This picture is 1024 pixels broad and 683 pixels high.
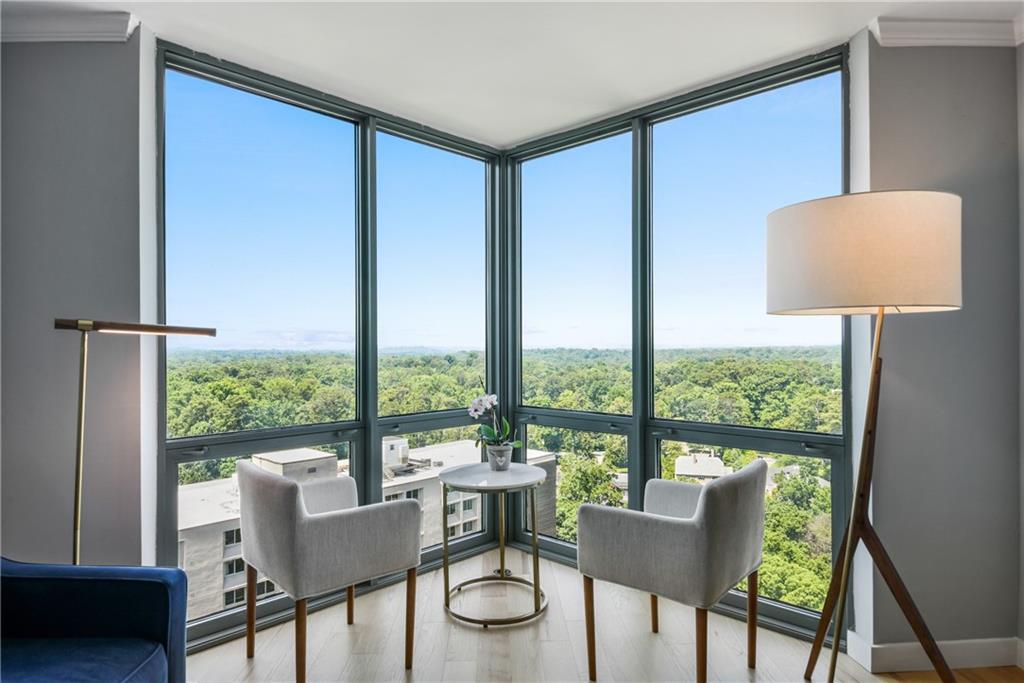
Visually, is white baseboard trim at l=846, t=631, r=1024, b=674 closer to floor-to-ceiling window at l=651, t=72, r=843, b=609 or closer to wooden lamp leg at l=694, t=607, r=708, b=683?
floor-to-ceiling window at l=651, t=72, r=843, b=609

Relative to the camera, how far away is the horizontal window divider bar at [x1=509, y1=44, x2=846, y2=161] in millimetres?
2531

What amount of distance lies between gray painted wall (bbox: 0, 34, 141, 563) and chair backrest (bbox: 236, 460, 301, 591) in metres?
0.46

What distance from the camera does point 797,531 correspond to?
2.61 metres

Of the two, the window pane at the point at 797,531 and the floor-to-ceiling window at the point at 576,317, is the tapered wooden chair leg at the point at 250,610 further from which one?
the window pane at the point at 797,531

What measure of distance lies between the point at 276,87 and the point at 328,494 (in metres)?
1.95

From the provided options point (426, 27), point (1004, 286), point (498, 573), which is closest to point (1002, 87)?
point (1004, 286)

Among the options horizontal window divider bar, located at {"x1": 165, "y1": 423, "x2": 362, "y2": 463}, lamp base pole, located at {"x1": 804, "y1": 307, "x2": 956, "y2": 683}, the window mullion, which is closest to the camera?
lamp base pole, located at {"x1": 804, "y1": 307, "x2": 956, "y2": 683}

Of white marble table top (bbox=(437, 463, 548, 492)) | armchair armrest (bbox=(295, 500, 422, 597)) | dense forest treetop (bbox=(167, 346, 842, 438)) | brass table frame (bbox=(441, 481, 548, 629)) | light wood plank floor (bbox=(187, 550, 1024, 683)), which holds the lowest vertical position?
light wood plank floor (bbox=(187, 550, 1024, 683))

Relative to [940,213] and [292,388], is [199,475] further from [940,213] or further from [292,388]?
[940,213]

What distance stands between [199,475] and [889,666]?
9.73 ft

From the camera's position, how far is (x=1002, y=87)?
2.28 m

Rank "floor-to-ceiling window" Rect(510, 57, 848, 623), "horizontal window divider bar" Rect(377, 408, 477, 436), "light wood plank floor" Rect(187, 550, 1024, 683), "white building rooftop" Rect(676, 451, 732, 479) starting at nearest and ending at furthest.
A: 1. "light wood plank floor" Rect(187, 550, 1024, 683)
2. "floor-to-ceiling window" Rect(510, 57, 848, 623)
3. "white building rooftop" Rect(676, 451, 732, 479)
4. "horizontal window divider bar" Rect(377, 408, 477, 436)

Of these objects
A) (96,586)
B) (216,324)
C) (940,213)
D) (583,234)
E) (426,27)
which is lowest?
(96,586)

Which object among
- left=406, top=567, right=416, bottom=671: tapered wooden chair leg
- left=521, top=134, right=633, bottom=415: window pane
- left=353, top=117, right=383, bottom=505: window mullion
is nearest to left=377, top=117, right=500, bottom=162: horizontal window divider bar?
left=353, top=117, right=383, bottom=505: window mullion
